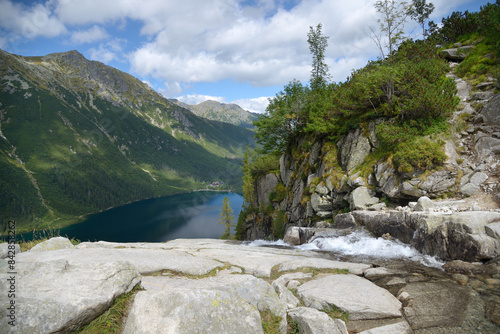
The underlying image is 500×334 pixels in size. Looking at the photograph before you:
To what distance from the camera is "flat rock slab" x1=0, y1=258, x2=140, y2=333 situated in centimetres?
436

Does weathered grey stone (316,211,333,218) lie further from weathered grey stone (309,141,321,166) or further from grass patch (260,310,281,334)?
grass patch (260,310,281,334)

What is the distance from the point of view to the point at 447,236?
11.8 meters

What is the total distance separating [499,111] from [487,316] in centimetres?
1691

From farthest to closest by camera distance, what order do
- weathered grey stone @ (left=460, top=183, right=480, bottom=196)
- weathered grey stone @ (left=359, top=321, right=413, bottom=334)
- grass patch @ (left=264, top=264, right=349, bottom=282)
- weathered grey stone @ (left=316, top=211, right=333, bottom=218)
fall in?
1. weathered grey stone @ (left=316, top=211, right=333, bottom=218)
2. weathered grey stone @ (left=460, top=183, right=480, bottom=196)
3. grass patch @ (left=264, top=264, right=349, bottom=282)
4. weathered grey stone @ (left=359, top=321, right=413, bottom=334)

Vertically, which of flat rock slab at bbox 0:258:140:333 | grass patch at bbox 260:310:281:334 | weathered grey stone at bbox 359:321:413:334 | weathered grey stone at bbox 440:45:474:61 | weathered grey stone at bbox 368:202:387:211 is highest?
weathered grey stone at bbox 440:45:474:61

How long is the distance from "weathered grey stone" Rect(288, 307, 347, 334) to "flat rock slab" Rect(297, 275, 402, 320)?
1411 millimetres

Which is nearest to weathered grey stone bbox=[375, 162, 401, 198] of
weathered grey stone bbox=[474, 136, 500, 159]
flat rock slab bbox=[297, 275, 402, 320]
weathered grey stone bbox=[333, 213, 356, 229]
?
weathered grey stone bbox=[333, 213, 356, 229]

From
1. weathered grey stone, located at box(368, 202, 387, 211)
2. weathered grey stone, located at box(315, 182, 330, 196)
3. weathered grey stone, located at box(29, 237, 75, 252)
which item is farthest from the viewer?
weathered grey stone, located at box(315, 182, 330, 196)

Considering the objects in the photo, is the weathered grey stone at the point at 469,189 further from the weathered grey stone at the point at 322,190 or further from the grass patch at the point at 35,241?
the grass patch at the point at 35,241

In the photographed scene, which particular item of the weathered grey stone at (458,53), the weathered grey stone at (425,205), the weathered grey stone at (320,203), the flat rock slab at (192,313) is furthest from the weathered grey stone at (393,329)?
the weathered grey stone at (458,53)

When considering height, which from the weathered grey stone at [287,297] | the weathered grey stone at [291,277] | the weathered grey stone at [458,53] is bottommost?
the weathered grey stone at [291,277]

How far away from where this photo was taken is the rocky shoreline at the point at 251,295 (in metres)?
4.88

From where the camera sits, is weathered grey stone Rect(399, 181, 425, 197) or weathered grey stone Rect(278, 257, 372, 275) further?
weathered grey stone Rect(399, 181, 425, 197)

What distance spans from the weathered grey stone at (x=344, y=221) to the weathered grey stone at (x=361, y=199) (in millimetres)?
1015
